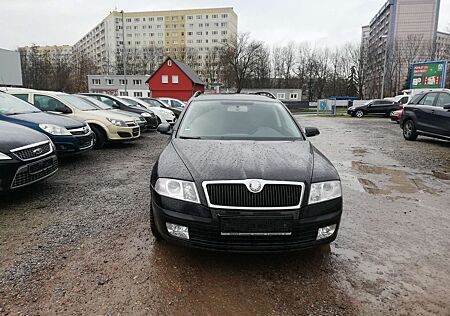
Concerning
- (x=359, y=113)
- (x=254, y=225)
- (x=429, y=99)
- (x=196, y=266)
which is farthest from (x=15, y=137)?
(x=359, y=113)

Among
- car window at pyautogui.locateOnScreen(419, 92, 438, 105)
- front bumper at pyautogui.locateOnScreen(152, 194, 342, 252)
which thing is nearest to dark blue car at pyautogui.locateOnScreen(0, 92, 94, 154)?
front bumper at pyautogui.locateOnScreen(152, 194, 342, 252)

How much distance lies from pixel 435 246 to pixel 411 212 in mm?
1129

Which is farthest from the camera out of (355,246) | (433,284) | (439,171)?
(439,171)

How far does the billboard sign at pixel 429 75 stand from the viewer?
86.6 ft

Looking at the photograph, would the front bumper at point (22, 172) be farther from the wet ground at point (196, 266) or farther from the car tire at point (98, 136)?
the car tire at point (98, 136)

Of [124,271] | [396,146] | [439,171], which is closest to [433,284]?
[124,271]

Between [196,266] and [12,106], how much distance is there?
552 centimetres

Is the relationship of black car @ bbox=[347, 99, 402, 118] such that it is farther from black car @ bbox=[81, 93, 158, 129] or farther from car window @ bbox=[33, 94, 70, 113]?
car window @ bbox=[33, 94, 70, 113]

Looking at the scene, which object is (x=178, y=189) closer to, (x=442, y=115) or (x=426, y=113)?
(x=442, y=115)

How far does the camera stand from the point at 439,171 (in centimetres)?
A: 718

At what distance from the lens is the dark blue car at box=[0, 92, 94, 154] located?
5977mm

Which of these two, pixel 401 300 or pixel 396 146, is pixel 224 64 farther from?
pixel 401 300

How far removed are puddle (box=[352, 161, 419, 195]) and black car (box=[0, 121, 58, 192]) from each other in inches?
203

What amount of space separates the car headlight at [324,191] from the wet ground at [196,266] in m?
0.68
